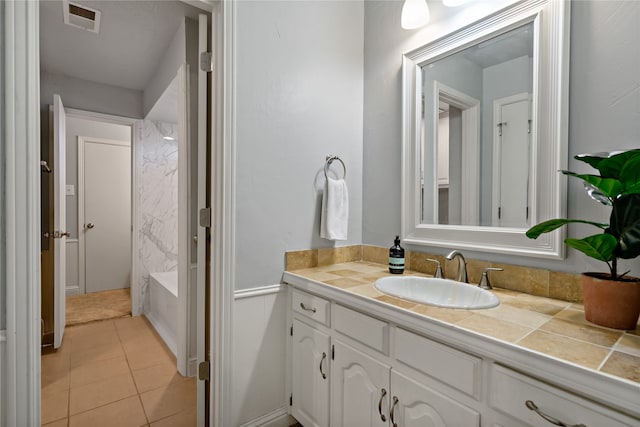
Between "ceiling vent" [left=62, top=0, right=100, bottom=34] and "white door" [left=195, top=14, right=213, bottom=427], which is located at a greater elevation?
"ceiling vent" [left=62, top=0, right=100, bottom=34]

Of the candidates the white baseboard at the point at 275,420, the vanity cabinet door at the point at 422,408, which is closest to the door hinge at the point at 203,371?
the white baseboard at the point at 275,420

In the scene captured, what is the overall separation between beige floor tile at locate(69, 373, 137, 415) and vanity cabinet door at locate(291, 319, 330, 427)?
1.17 meters

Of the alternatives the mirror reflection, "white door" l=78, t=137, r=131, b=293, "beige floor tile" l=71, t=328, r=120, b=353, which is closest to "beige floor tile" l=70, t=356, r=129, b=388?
"beige floor tile" l=71, t=328, r=120, b=353

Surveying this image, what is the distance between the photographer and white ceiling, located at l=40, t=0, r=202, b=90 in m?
2.09

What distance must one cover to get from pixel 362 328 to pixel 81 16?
268 cm

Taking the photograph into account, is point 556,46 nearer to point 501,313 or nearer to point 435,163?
point 435,163

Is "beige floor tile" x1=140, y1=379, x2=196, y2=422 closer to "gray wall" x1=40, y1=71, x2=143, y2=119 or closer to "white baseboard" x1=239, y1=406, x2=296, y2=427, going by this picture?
"white baseboard" x1=239, y1=406, x2=296, y2=427

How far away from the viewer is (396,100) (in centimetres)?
182

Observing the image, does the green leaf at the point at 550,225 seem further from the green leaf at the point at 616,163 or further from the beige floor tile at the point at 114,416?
the beige floor tile at the point at 114,416

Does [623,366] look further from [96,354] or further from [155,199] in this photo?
[155,199]

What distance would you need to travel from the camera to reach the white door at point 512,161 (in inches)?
51.8

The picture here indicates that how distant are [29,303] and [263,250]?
0.88 metres

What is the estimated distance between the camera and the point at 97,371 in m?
2.26

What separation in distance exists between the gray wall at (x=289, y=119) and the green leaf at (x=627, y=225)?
1245 millimetres
